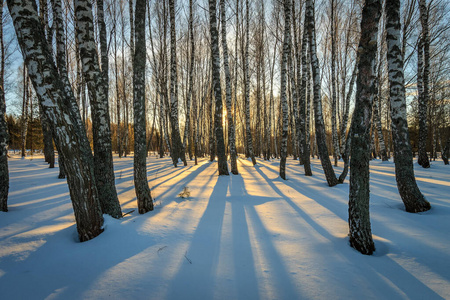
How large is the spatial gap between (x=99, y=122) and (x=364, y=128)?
371 cm

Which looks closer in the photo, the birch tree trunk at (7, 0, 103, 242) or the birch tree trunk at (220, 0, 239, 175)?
the birch tree trunk at (7, 0, 103, 242)

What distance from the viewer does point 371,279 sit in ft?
6.07

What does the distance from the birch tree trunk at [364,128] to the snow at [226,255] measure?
0.97 ft

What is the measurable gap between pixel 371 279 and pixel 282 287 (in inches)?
33.9

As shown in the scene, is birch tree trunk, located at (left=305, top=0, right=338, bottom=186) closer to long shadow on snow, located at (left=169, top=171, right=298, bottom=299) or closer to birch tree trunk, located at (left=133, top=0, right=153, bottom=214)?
long shadow on snow, located at (left=169, top=171, right=298, bottom=299)

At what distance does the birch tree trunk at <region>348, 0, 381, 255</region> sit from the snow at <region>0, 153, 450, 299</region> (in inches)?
11.6

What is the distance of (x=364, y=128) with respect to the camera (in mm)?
2268

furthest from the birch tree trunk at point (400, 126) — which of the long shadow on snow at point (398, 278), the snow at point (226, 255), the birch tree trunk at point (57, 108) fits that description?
the birch tree trunk at point (57, 108)

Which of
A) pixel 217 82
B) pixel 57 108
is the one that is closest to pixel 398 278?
pixel 57 108

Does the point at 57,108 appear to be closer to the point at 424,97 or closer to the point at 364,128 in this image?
the point at 364,128

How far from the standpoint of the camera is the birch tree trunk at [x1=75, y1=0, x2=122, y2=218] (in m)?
3.05

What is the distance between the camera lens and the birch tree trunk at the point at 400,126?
11.1ft

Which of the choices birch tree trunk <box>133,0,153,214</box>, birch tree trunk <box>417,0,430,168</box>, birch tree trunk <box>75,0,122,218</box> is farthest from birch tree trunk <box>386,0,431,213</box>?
birch tree trunk <box>417,0,430,168</box>

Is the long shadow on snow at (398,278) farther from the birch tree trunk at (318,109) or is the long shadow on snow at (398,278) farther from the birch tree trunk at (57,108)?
the birch tree trunk at (318,109)
